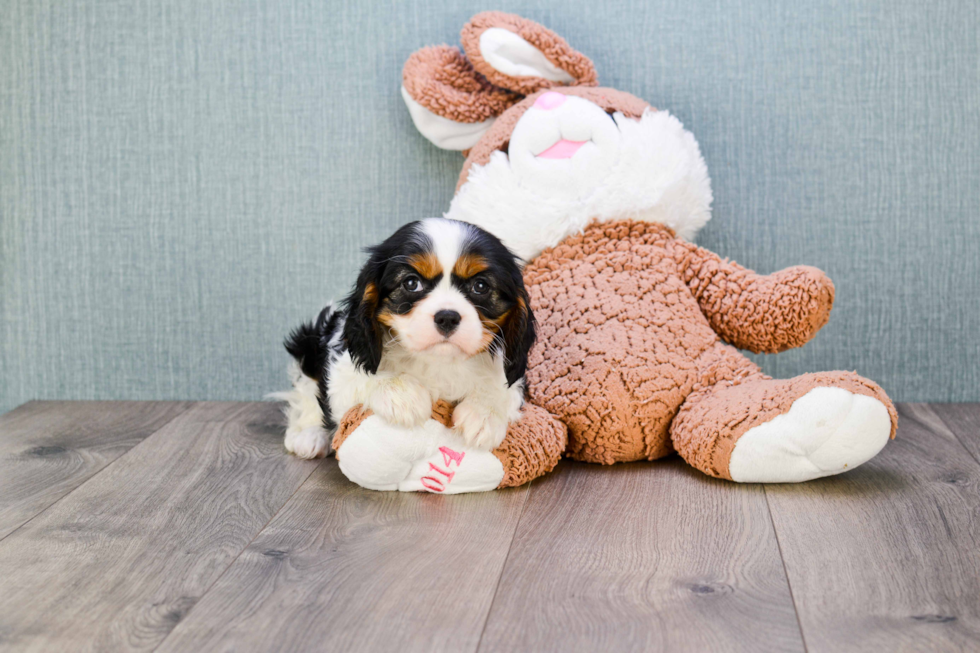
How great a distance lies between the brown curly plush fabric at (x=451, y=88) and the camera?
2070mm

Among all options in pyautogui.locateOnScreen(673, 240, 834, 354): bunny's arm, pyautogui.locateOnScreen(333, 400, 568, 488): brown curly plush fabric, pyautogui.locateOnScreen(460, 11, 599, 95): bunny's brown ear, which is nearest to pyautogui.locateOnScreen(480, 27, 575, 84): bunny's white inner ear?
pyautogui.locateOnScreen(460, 11, 599, 95): bunny's brown ear

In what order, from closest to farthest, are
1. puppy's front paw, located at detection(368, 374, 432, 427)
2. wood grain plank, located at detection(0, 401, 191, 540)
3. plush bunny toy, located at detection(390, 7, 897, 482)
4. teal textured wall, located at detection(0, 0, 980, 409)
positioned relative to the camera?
1. puppy's front paw, located at detection(368, 374, 432, 427)
2. wood grain plank, located at detection(0, 401, 191, 540)
3. plush bunny toy, located at detection(390, 7, 897, 482)
4. teal textured wall, located at detection(0, 0, 980, 409)

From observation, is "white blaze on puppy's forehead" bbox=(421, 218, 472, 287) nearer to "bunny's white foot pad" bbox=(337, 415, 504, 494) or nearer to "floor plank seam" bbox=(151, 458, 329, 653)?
"bunny's white foot pad" bbox=(337, 415, 504, 494)

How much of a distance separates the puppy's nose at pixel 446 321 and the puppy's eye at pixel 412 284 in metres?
0.09

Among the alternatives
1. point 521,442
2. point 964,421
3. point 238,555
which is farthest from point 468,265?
point 964,421

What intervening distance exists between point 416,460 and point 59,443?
102cm

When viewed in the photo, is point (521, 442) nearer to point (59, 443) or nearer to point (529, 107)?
point (529, 107)

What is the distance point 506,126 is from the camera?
6.50 ft

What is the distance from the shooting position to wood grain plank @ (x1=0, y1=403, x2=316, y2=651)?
1.12 meters

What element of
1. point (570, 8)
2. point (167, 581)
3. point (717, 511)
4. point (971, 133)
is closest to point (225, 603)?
point (167, 581)

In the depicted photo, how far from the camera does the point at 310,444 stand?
191 centimetres

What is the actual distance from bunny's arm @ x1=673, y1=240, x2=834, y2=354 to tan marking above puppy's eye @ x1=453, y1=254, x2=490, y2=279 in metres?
0.67

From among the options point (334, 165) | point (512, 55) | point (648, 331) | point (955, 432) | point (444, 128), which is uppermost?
point (512, 55)

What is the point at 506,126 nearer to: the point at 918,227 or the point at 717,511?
the point at 717,511
